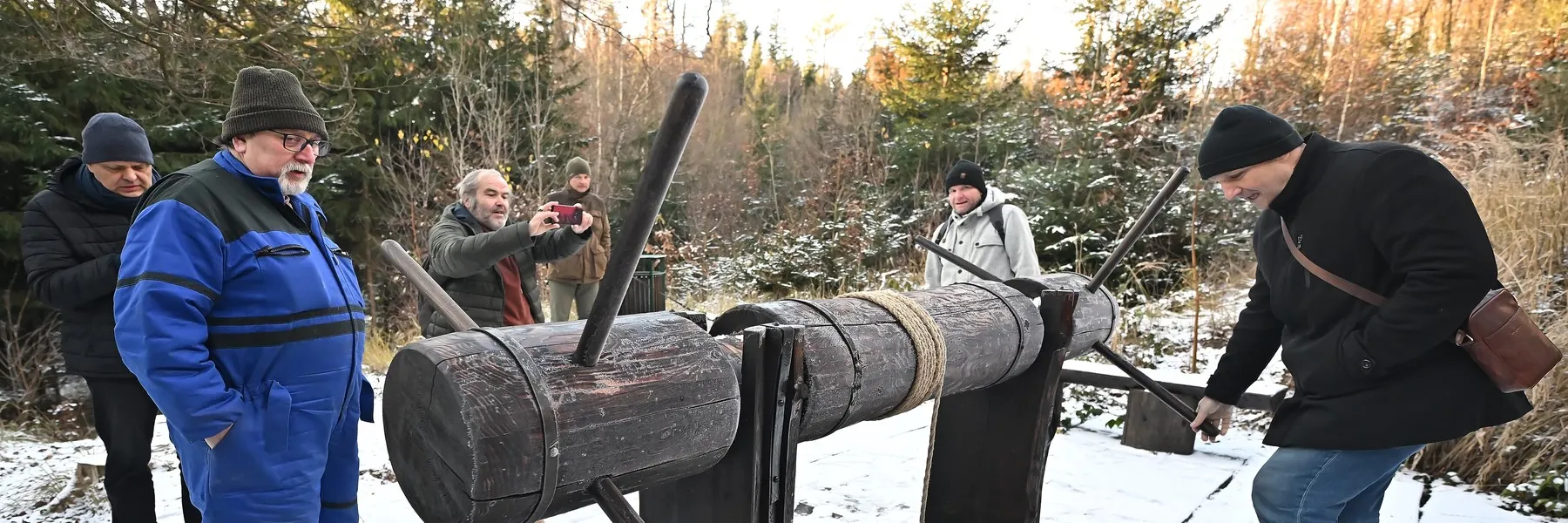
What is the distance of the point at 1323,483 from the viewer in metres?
1.95

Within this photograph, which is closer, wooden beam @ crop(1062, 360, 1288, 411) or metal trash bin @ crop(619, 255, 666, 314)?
wooden beam @ crop(1062, 360, 1288, 411)

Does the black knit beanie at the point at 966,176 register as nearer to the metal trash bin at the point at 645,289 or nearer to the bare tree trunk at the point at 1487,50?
the metal trash bin at the point at 645,289

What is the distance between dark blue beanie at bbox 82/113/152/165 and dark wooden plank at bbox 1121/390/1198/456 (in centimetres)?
445

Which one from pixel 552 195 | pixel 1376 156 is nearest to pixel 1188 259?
pixel 552 195

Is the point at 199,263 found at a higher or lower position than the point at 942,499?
higher

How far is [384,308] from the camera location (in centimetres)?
895

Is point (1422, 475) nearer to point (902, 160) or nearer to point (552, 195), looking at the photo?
point (552, 195)

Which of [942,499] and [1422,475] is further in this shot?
[1422,475]

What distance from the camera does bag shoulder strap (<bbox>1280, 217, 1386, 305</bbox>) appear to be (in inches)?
72.8

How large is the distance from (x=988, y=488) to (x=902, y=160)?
405 inches

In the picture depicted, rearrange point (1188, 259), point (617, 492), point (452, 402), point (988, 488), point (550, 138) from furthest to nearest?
point (550, 138), point (1188, 259), point (988, 488), point (617, 492), point (452, 402)

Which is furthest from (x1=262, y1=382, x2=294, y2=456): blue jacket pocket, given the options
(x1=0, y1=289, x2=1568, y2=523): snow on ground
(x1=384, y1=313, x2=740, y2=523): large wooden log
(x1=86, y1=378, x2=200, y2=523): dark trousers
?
(x1=0, y1=289, x2=1568, y2=523): snow on ground

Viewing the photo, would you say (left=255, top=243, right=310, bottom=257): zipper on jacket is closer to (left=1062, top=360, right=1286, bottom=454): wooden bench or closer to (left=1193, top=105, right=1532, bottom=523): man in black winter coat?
(left=1193, top=105, right=1532, bottom=523): man in black winter coat

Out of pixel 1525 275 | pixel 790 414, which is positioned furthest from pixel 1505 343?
pixel 1525 275
